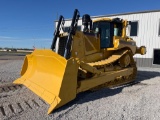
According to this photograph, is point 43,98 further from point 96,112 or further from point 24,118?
point 96,112

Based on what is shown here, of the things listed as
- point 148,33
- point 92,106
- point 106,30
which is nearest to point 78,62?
point 92,106

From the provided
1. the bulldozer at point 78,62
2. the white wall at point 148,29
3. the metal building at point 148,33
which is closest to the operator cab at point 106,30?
the bulldozer at point 78,62

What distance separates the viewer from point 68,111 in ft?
16.2

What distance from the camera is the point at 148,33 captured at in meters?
16.5

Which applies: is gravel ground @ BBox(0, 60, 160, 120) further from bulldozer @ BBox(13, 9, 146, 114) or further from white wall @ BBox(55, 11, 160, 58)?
white wall @ BBox(55, 11, 160, 58)

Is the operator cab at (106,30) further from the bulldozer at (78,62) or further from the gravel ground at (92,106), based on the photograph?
the gravel ground at (92,106)

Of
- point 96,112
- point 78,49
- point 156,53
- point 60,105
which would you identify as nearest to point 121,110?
point 96,112

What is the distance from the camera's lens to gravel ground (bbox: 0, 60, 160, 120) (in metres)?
4.65

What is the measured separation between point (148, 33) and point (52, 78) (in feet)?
41.3

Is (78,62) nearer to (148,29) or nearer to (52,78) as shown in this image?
(52,78)

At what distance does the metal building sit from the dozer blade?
10930mm

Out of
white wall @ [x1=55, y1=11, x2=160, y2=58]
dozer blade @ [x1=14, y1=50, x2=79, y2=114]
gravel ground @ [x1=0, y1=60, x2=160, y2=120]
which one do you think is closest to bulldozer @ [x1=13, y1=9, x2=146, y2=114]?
dozer blade @ [x1=14, y1=50, x2=79, y2=114]

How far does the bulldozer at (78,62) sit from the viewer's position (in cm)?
538

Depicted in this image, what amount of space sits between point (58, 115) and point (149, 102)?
2.70 m
